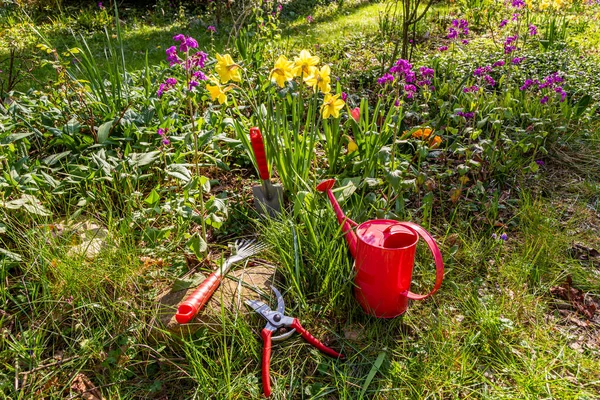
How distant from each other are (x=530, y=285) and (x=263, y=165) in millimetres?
1204

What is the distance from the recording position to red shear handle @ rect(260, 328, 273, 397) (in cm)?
142

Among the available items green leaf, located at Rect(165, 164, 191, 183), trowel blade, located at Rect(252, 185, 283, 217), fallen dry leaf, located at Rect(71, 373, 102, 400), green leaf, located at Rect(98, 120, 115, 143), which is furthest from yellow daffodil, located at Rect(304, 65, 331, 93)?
fallen dry leaf, located at Rect(71, 373, 102, 400)

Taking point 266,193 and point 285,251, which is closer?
point 285,251

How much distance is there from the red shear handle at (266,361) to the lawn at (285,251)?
17mm

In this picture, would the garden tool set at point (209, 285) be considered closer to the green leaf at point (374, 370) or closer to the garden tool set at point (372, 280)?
the garden tool set at point (372, 280)

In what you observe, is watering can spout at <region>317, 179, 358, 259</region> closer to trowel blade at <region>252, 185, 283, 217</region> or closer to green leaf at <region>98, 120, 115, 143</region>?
trowel blade at <region>252, 185, 283, 217</region>

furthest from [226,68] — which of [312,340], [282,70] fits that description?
[312,340]

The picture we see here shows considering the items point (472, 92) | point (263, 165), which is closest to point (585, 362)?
point (263, 165)

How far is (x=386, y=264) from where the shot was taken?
5.02 feet

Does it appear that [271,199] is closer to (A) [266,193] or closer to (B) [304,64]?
(A) [266,193]

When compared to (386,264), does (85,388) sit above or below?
below

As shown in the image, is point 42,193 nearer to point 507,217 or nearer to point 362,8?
point 507,217

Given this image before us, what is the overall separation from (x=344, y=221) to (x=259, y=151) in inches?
18.1

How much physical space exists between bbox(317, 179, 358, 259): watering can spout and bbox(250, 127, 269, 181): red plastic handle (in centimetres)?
25
